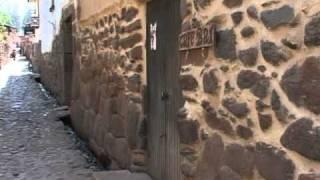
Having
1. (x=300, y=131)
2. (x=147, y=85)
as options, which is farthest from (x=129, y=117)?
(x=300, y=131)

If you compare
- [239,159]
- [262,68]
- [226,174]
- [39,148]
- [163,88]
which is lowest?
[39,148]

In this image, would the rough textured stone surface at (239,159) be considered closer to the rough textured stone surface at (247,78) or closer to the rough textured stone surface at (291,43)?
the rough textured stone surface at (247,78)

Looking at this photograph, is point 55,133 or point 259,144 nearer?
point 259,144

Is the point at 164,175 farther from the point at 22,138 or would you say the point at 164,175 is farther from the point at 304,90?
the point at 22,138

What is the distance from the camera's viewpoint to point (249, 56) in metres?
2.99

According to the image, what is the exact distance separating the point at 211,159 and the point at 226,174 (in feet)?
0.89

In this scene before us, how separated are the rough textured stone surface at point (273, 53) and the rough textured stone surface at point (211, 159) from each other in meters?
0.76

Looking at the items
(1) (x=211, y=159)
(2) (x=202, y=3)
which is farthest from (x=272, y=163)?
(2) (x=202, y=3)

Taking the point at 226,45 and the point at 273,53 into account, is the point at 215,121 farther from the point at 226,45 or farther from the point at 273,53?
the point at 273,53

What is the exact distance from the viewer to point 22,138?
29.8 feet

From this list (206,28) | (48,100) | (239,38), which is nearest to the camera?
(239,38)

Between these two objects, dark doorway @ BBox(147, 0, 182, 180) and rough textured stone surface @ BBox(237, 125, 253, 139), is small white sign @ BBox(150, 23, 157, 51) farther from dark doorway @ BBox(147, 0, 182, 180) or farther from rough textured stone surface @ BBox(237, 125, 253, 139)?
rough textured stone surface @ BBox(237, 125, 253, 139)

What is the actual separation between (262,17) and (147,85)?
2.73 m

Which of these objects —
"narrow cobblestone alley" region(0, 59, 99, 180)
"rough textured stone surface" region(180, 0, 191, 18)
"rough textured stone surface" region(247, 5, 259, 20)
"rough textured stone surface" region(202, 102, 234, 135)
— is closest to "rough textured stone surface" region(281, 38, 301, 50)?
"rough textured stone surface" region(247, 5, 259, 20)
